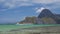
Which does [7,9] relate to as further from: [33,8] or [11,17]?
[33,8]

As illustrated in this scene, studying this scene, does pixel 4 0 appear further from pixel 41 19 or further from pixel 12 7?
pixel 41 19

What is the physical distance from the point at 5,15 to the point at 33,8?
0.61 m

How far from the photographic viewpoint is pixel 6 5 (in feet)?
17.5

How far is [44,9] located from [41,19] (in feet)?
0.74

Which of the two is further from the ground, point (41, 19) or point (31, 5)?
point (31, 5)

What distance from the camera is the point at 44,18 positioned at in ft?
17.5

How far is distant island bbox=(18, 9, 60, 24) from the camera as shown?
5.31 meters

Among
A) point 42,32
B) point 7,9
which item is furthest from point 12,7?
point 42,32

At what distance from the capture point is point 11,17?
529 cm

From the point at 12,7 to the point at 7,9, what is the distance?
0.12m

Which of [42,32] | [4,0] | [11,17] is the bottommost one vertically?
[42,32]

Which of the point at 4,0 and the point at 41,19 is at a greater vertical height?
the point at 4,0

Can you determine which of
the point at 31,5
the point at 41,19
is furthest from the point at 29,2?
the point at 41,19

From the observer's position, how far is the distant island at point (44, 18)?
5.31m
